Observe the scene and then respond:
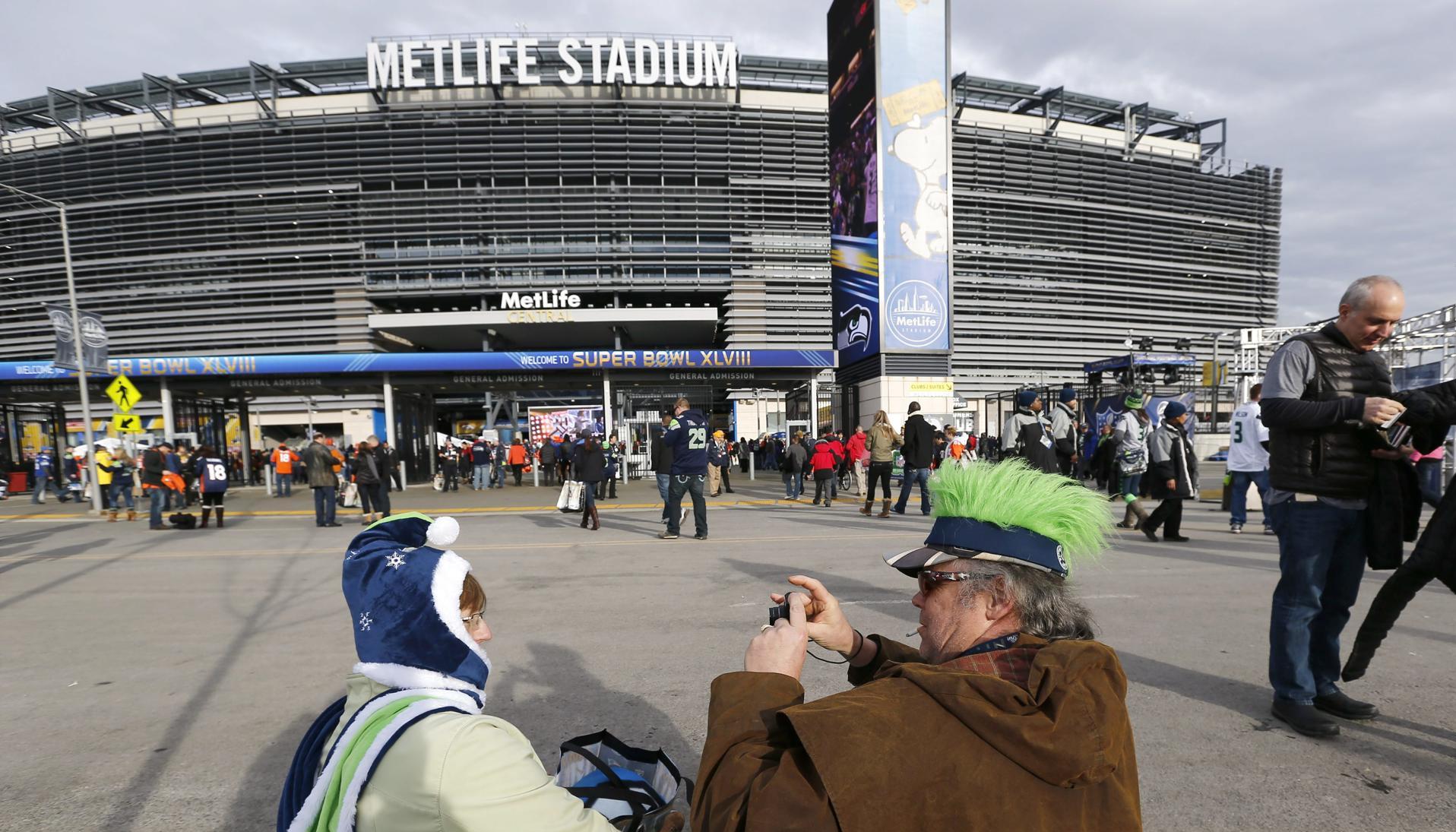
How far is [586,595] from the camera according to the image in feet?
19.1

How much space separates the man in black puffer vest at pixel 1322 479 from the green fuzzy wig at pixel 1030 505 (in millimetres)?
2247

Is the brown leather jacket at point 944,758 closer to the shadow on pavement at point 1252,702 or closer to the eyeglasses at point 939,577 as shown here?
the eyeglasses at point 939,577

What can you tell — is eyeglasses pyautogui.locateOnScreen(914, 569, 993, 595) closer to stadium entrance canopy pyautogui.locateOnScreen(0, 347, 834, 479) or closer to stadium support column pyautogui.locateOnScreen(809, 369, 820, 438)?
stadium entrance canopy pyautogui.locateOnScreen(0, 347, 834, 479)

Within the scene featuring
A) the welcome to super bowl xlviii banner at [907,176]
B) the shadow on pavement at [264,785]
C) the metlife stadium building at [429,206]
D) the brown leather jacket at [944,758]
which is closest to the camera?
the brown leather jacket at [944,758]

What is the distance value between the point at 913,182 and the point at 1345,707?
1689 centimetres

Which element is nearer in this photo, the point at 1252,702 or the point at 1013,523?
the point at 1013,523

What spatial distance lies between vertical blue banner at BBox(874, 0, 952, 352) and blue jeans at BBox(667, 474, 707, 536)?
Answer: 10.5 metres

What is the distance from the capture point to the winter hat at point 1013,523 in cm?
131

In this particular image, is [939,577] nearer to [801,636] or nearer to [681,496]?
[801,636]

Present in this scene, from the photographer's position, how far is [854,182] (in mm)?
18969

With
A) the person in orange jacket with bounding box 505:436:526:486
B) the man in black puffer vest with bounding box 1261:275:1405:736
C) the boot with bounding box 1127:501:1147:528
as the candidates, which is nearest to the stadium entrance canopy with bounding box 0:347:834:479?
the person in orange jacket with bounding box 505:436:526:486

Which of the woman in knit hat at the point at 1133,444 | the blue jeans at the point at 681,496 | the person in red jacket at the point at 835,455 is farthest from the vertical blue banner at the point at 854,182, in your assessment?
the blue jeans at the point at 681,496

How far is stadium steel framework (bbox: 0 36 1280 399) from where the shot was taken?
124ft

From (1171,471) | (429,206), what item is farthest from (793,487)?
(429,206)
